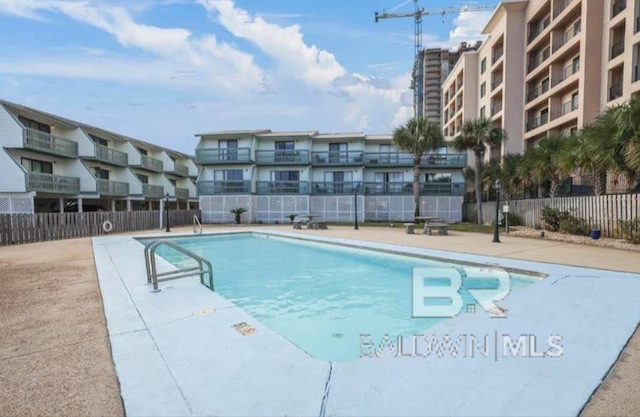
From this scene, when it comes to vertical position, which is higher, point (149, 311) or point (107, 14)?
point (107, 14)

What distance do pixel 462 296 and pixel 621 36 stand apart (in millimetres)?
26539

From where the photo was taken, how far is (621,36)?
21.5m

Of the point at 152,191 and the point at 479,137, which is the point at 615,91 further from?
the point at 152,191

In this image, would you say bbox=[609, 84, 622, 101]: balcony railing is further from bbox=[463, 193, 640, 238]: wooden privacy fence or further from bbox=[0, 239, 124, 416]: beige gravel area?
bbox=[0, 239, 124, 416]: beige gravel area

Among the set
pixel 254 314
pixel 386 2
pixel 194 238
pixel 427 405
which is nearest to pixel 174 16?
pixel 194 238

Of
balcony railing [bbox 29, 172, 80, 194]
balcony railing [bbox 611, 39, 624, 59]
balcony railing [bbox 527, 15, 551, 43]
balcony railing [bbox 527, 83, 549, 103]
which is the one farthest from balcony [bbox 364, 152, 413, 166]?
balcony railing [bbox 29, 172, 80, 194]

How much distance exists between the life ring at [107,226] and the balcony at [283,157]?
13.9m

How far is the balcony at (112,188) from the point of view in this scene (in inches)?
1077

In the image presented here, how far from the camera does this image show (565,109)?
25.9 metres

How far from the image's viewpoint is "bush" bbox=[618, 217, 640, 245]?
10.9 m

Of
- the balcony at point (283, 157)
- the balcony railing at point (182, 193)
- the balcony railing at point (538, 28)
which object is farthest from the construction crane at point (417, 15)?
the balcony railing at point (182, 193)

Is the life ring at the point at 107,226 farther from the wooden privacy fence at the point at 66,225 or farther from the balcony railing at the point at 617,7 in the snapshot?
the balcony railing at the point at 617,7

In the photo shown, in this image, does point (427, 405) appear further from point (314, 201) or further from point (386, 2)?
point (386, 2)

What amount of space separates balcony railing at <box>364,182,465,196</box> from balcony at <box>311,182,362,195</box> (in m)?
1.45
